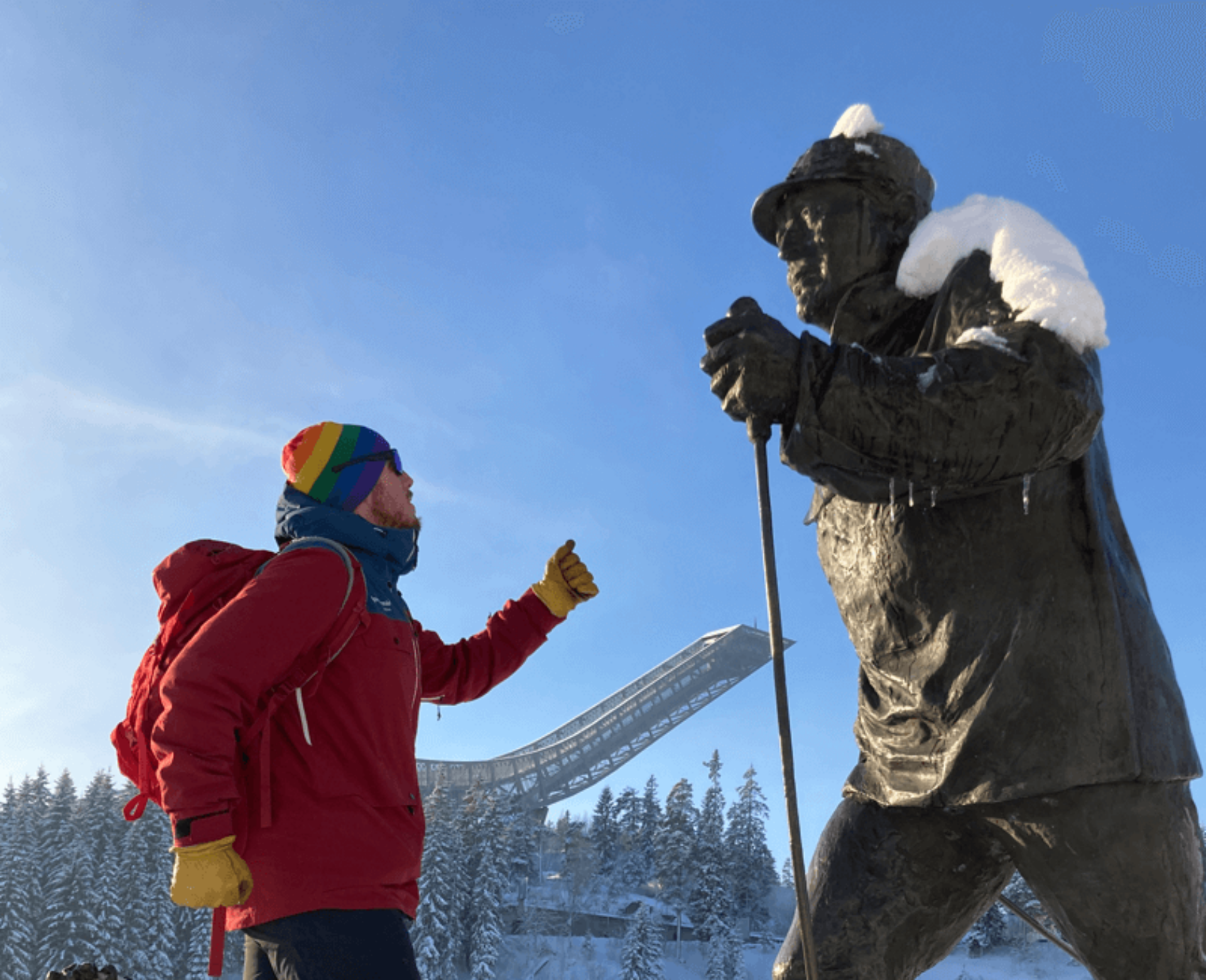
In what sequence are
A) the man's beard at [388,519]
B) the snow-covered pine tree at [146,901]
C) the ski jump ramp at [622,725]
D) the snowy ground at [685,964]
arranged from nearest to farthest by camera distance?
the man's beard at [388,519] → the snow-covered pine tree at [146,901] → the snowy ground at [685,964] → the ski jump ramp at [622,725]

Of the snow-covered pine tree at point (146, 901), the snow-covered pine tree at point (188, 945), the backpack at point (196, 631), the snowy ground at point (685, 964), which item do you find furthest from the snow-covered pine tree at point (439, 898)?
the backpack at point (196, 631)

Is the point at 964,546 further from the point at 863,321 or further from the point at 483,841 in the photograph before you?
the point at 483,841

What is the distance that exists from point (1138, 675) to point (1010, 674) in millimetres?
277

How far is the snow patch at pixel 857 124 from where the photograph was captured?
8.60 ft

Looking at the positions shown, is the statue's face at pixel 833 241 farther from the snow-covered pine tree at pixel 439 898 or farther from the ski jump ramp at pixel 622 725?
the ski jump ramp at pixel 622 725

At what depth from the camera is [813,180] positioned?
2594 mm

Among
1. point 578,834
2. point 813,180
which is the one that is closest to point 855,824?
point 813,180

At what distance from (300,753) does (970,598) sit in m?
1.59

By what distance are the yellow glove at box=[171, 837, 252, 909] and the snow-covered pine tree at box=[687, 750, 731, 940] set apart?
53702mm

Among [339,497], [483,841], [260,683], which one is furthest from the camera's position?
[483,841]

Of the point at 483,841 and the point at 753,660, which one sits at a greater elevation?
the point at 753,660

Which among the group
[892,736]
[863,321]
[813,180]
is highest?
[813,180]

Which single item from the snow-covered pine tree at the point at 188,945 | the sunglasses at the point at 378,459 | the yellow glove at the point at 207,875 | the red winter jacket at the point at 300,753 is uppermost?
the sunglasses at the point at 378,459

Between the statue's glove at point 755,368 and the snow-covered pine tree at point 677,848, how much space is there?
179 ft
